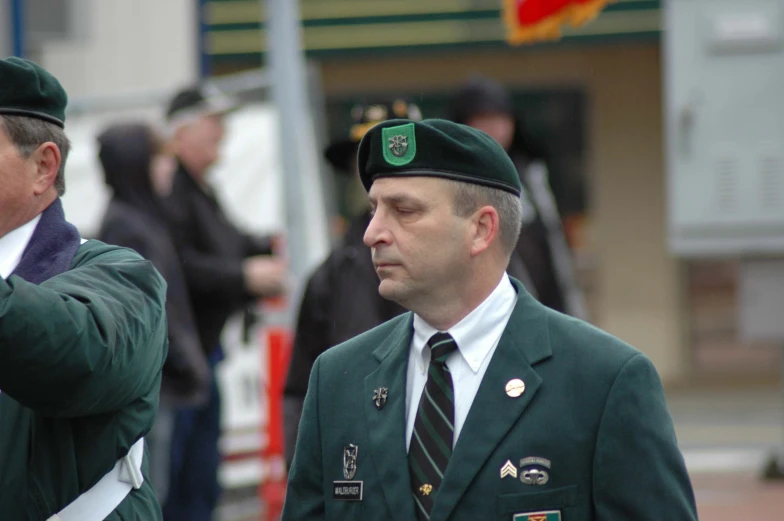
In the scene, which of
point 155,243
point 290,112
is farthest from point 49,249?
point 290,112

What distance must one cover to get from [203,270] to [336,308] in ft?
7.28

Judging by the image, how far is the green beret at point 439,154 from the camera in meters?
3.21

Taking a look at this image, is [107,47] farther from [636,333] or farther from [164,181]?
[636,333]

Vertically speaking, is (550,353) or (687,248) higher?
(550,353)

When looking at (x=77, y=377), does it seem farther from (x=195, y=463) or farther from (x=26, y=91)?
(x=195, y=463)

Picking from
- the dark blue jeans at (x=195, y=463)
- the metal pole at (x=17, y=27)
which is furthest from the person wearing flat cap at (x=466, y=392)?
the metal pole at (x=17, y=27)

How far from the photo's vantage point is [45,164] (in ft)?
10.8

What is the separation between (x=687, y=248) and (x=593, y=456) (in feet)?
20.8

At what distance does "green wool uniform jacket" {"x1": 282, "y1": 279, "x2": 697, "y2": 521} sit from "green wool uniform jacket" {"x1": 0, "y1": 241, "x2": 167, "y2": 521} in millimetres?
414

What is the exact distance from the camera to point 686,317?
644 inches

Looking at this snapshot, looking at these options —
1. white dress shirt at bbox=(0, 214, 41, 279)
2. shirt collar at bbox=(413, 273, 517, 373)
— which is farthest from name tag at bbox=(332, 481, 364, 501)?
white dress shirt at bbox=(0, 214, 41, 279)

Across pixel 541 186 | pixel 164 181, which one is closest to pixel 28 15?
pixel 164 181

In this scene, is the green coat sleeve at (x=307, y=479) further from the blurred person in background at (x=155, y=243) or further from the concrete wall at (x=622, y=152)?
the concrete wall at (x=622, y=152)

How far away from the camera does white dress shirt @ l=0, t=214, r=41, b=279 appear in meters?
3.23
